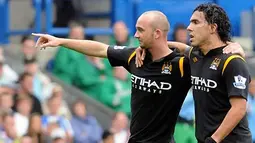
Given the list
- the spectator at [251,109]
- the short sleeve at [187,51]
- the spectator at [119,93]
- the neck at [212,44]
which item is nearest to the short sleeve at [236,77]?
the neck at [212,44]

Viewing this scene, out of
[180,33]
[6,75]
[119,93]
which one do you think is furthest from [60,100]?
[180,33]

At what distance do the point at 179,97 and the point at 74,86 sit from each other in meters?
4.68

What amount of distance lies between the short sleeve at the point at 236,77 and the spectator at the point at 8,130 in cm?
455

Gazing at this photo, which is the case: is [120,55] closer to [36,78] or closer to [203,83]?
[203,83]

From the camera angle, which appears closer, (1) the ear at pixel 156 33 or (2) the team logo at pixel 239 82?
(2) the team logo at pixel 239 82

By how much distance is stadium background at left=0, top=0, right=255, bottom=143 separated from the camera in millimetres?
10664

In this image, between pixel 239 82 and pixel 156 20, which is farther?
pixel 156 20

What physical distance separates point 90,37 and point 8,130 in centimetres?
247

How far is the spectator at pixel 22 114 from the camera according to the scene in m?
9.93

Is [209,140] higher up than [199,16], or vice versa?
[199,16]

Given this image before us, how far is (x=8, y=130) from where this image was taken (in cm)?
983

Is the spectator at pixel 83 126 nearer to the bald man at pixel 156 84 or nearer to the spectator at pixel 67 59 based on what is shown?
the spectator at pixel 67 59

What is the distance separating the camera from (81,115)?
1055 cm

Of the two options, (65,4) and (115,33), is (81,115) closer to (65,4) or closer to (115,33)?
(115,33)
